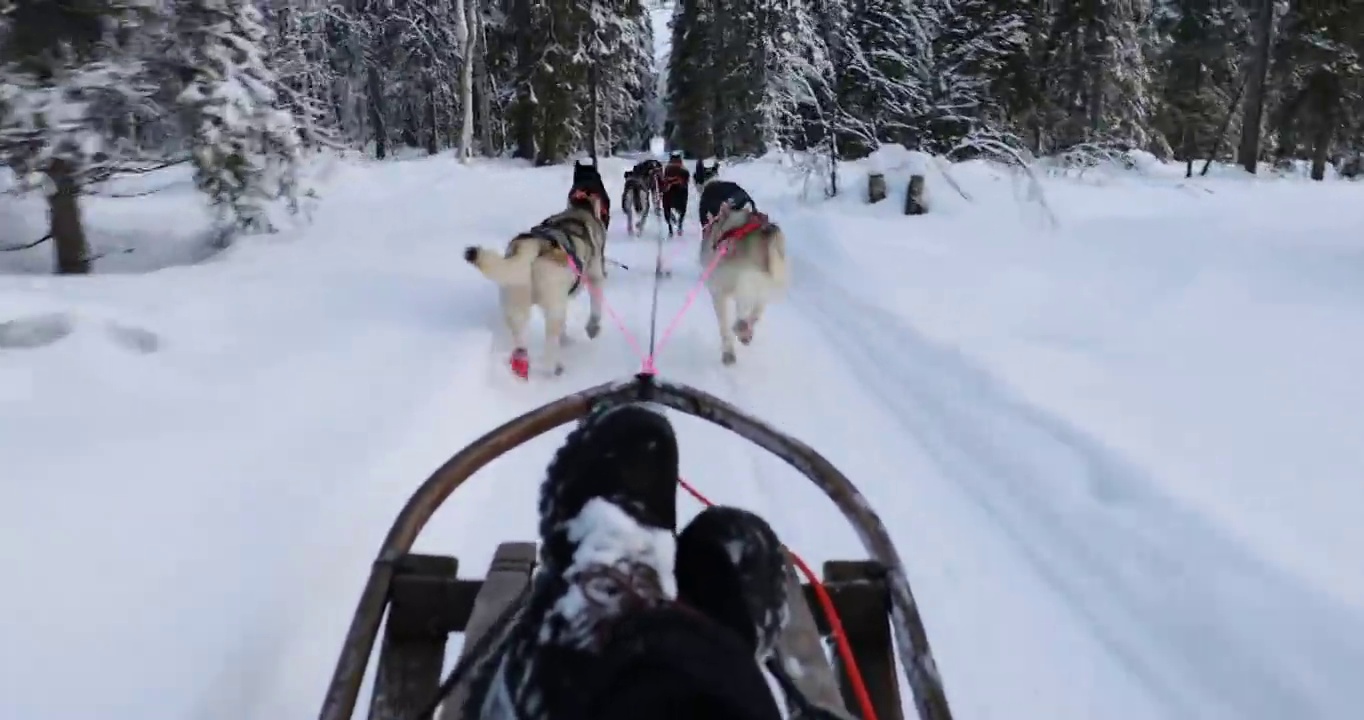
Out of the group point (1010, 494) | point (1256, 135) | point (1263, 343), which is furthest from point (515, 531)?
point (1256, 135)

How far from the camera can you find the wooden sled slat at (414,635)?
7.10ft

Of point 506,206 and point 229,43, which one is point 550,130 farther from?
point 229,43

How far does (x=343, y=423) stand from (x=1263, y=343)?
16.7 feet

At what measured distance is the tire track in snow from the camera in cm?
246

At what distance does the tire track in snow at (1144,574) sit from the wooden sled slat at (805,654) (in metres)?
1.16

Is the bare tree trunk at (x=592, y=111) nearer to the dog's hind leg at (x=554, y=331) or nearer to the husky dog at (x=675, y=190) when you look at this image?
the husky dog at (x=675, y=190)

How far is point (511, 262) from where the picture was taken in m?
5.45

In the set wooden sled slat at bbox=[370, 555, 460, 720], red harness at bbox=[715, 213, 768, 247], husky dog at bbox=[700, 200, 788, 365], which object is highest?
red harness at bbox=[715, 213, 768, 247]

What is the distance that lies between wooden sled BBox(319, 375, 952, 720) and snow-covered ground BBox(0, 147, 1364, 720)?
439mm

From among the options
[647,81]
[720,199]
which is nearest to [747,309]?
[720,199]

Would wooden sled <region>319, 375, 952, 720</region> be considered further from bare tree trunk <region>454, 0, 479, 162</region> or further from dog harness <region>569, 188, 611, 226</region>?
bare tree trunk <region>454, 0, 479, 162</region>

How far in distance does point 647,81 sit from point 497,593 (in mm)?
43737

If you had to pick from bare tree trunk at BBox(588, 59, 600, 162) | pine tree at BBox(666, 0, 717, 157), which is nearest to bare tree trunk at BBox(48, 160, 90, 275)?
bare tree trunk at BBox(588, 59, 600, 162)

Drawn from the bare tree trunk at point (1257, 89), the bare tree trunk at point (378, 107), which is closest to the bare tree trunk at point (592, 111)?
the bare tree trunk at point (378, 107)
